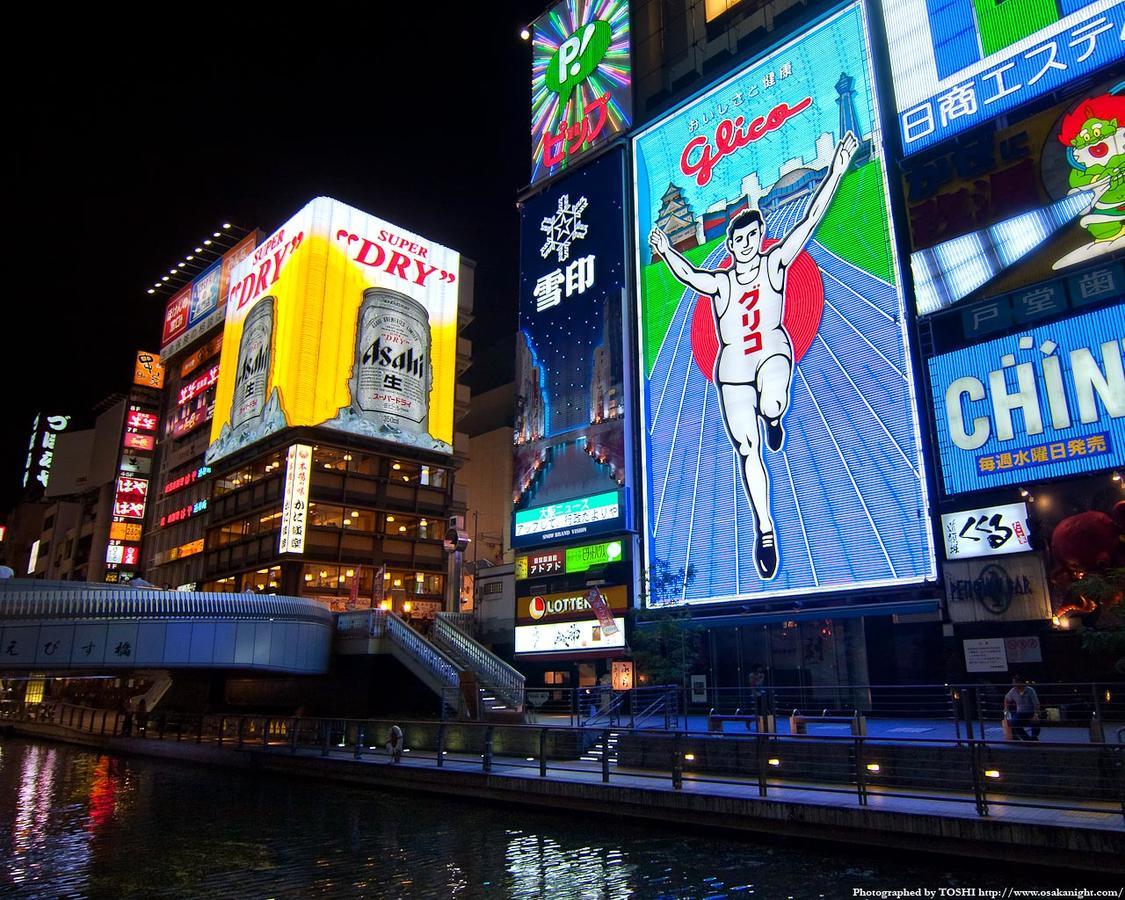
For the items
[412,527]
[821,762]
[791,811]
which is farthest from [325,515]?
[791,811]

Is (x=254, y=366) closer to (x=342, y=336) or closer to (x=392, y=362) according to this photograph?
(x=342, y=336)

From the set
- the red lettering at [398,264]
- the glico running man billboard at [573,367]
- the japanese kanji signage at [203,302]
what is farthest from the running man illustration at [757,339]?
the japanese kanji signage at [203,302]

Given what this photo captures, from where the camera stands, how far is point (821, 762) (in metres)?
15.6

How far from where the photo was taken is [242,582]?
63.0 meters

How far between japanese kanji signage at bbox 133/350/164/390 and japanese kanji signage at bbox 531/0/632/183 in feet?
185

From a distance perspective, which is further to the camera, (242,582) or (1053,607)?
(242,582)

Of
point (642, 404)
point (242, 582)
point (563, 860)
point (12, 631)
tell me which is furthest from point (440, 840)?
point (242, 582)

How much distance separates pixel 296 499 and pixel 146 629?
3057 centimetres

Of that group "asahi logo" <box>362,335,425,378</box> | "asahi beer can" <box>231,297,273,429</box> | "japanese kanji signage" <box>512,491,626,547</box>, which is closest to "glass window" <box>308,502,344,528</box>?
"asahi beer can" <box>231,297,273,429</box>

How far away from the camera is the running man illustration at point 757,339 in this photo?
34750mm

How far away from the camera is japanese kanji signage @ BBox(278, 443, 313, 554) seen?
58.1 meters

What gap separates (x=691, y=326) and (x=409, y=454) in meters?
34.2

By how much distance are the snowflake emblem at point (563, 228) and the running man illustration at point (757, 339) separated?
37.6 feet

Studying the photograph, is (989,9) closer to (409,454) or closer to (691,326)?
(691,326)
